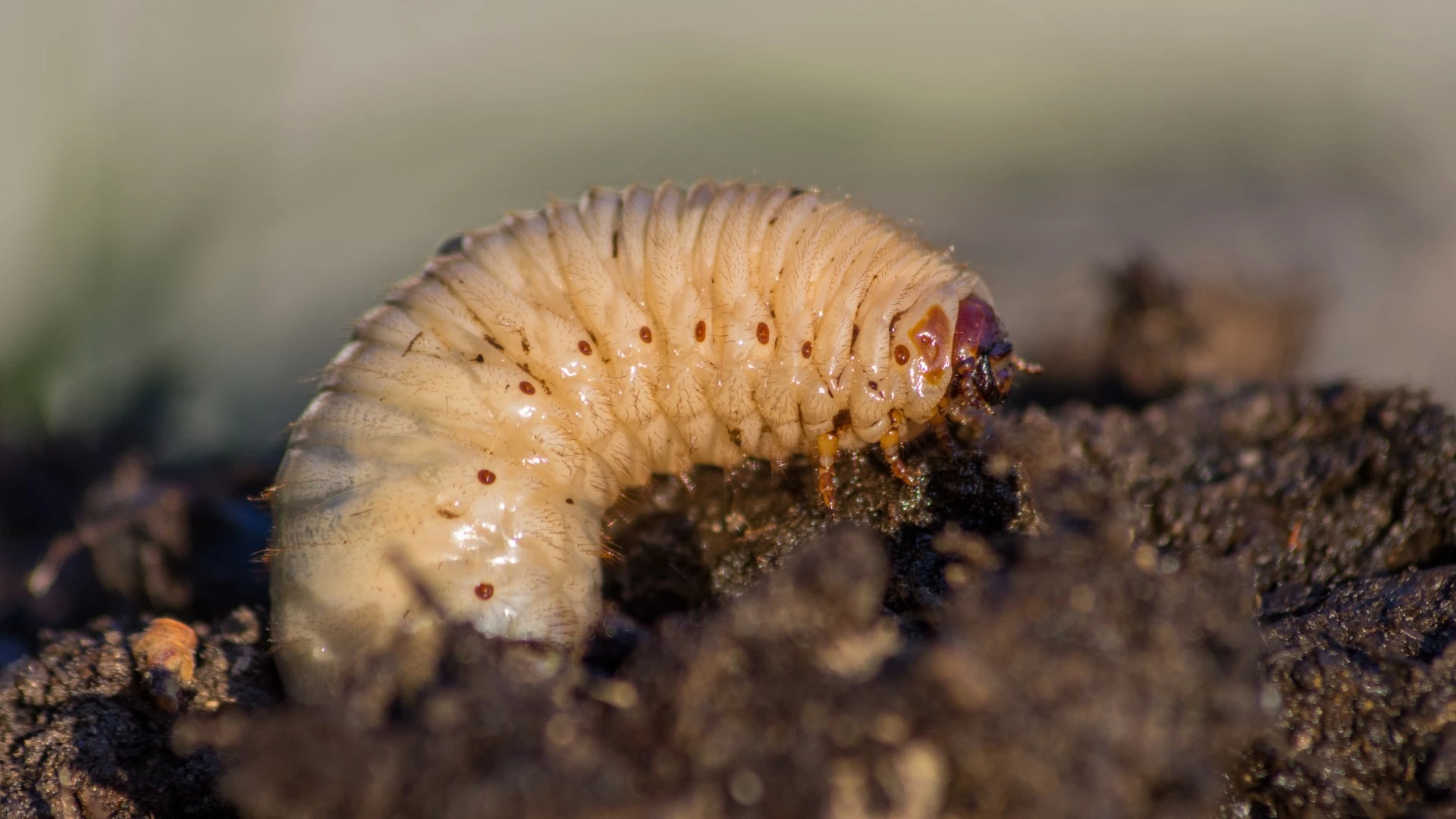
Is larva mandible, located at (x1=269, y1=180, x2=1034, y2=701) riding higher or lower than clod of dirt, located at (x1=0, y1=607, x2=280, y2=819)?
higher

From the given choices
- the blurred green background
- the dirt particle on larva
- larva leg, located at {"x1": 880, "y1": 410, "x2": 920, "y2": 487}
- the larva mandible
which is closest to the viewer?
the larva mandible

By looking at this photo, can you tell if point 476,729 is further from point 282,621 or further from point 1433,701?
point 1433,701

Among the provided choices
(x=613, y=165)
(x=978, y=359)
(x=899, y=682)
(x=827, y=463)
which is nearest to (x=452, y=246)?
(x=827, y=463)

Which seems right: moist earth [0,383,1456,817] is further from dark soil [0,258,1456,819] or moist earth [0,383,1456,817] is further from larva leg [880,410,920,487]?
larva leg [880,410,920,487]

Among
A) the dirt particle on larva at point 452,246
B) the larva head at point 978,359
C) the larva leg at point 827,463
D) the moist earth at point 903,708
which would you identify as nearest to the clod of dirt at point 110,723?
the moist earth at point 903,708

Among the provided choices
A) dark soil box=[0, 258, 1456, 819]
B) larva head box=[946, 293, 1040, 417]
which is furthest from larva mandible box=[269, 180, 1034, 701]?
dark soil box=[0, 258, 1456, 819]

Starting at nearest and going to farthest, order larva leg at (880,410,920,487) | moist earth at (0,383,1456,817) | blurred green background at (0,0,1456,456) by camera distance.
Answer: moist earth at (0,383,1456,817)
larva leg at (880,410,920,487)
blurred green background at (0,0,1456,456)

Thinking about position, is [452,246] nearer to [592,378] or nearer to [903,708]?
[592,378]

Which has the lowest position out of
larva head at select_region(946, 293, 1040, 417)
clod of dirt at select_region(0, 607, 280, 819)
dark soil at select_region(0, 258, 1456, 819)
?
clod of dirt at select_region(0, 607, 280, 819)
